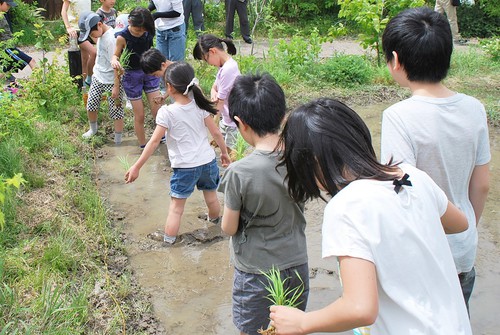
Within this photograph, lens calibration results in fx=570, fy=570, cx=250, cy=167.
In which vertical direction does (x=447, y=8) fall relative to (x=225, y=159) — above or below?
below

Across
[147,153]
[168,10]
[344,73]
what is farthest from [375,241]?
[344,73]

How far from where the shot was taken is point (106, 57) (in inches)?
253

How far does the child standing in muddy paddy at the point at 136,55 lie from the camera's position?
5.98m

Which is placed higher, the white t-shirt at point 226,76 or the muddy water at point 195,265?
the white t-shirt at point 226,76

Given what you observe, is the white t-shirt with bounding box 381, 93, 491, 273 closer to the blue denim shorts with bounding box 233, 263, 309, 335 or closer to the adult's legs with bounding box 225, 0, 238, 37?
the blue denim shorts with bounding box 233, 263, 309, 335

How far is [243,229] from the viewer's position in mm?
2852

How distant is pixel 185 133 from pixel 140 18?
214 cm

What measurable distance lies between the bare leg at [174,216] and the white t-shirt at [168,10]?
364 centimetres

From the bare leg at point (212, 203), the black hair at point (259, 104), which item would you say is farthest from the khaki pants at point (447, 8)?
the black hair at point (259, 104)

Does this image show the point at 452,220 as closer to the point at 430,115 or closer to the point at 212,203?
the point at 430,115

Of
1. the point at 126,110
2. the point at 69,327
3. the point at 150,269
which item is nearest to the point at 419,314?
the point at 69,327

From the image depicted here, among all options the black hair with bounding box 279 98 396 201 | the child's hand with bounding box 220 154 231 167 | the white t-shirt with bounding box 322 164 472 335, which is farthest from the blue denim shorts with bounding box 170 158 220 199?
the white t-shirt with bounding box 322 164 472 335

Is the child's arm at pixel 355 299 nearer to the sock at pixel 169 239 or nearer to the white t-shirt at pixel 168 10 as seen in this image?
the sock at pixel 169 239

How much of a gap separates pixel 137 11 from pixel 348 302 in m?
5.05
